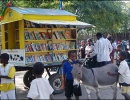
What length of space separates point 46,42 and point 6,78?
3.05 meters

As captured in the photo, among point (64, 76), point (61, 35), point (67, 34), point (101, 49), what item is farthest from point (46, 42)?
point (64, 76)

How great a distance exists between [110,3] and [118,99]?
1129 centimetres

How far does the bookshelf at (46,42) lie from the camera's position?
7966mm

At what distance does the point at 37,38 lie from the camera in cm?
817

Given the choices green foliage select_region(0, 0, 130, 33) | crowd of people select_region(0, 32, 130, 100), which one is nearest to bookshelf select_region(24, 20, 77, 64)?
crowd of people select_region(0, 32, 130, 100)

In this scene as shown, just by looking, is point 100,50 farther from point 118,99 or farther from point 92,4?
point 92,4

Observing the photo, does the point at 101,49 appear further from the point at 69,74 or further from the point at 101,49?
the point at 69,74

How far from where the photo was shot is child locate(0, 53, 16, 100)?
544cm

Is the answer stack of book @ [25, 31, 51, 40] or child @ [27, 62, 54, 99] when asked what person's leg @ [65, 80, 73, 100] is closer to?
stack of book @ [25, 31, 51, 40]

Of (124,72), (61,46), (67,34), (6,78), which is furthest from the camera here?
(67,34)

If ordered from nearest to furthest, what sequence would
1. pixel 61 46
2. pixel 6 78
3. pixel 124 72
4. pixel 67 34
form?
1. pixel 6 78
2. pixel 124 72
3. pixel 61 46
4. pixel 67 34

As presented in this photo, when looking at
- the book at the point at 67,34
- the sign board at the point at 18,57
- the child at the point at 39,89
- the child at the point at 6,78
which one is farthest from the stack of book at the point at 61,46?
the child at the point at 39,89

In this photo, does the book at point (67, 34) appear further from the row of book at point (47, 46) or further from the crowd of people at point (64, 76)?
the crowd of people at point (64, 76)

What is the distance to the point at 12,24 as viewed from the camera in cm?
859
